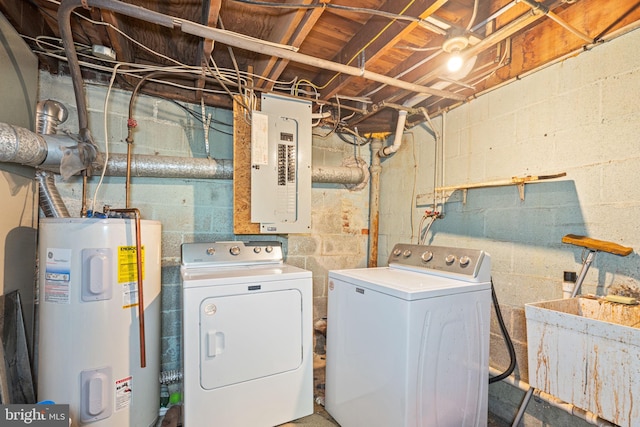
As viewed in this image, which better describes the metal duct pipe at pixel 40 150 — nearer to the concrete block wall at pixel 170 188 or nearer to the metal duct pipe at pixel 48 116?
the metal duct pipe at pixel 48 116

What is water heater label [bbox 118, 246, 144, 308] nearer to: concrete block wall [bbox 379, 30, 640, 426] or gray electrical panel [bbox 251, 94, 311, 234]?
gray electrical panel [bbox 251, 94, 311, 234]

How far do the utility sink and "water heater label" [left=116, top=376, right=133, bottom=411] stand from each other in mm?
2069

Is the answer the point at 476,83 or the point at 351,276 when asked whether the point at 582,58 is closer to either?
the point at 476,83

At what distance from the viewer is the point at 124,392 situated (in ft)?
5.33

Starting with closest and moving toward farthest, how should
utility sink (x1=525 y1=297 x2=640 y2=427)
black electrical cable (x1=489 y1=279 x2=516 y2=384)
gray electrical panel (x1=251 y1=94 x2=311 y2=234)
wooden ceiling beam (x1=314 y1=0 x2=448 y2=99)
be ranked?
utility sink (x1=525 y1=297 x2=640 y2=427), wooden ceiling beam (x1=314 y1=0 x2=448 y2=99), black electrical cable (x1=489 y1=279 x2=516 y2=384), gray electrical panel (x1=251 y1=94 x2=311 y2=234)

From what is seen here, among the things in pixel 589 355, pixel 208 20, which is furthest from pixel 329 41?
pixel 589 355

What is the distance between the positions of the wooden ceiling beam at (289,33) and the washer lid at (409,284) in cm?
139

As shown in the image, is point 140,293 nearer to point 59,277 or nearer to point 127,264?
point 127,264

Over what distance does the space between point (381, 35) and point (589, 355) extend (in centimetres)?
178

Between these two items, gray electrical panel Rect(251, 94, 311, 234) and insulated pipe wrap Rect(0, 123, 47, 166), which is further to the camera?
gray electrical panel Rect(251, 94, 311, 234)

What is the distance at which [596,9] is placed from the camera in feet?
4.79

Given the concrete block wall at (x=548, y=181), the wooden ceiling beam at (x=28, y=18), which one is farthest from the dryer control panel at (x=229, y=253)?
the wooden ceiling beam at (x=28, y=18)

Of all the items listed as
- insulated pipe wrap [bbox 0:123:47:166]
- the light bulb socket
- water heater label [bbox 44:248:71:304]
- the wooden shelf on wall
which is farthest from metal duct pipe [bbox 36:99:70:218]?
the wooden shelf on wall

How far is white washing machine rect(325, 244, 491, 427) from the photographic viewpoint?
140 centimetres
